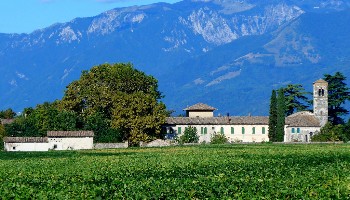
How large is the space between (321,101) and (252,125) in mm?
10882

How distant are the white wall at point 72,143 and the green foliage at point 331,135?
29116 mm

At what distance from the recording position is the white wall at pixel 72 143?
313 ft

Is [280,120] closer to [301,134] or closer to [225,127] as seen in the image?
[301,134]

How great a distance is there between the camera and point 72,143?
96125 mm

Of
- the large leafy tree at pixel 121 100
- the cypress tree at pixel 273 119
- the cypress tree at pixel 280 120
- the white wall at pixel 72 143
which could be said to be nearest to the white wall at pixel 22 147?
the white wall at pixel 72 143

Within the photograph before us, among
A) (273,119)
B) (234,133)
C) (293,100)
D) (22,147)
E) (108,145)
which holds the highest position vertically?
(293,100)

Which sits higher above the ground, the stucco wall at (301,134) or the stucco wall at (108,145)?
the stucco wall at (301,134)

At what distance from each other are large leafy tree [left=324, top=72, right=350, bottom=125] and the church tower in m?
3.79

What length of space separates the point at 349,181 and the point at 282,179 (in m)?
2.89

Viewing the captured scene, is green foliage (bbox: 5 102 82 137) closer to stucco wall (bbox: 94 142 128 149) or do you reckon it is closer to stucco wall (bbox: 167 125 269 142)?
stucco wall (bbox: 94 142 128 149)

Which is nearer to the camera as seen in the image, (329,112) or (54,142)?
(54,142)

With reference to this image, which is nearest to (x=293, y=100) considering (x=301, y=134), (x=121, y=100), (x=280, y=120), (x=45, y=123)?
(x=301, y=134)

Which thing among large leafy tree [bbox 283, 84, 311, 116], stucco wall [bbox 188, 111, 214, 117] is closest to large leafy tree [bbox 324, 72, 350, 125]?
large leafy tree [bbox 283, 84, 311, 116]

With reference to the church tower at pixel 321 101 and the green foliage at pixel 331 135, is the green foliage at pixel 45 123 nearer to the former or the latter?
the green foliage at pixel 331 135
